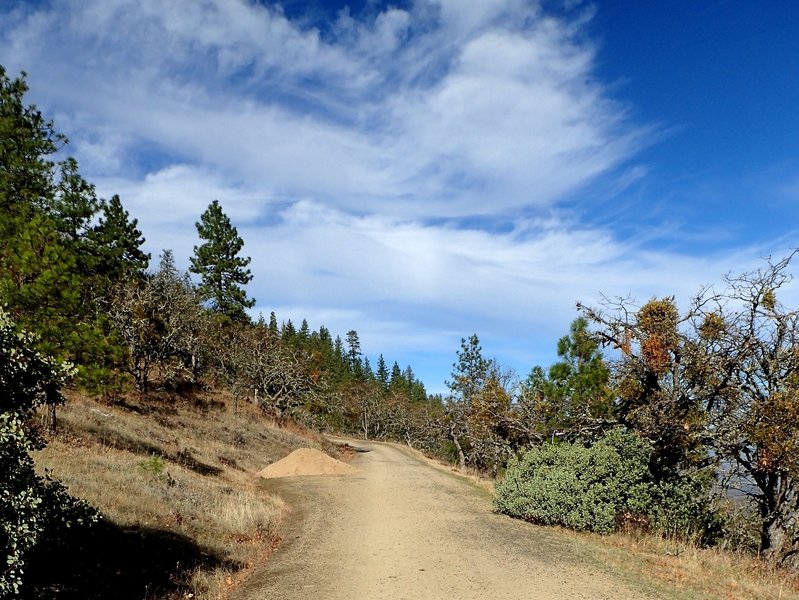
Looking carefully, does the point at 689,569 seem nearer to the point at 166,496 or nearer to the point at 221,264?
the point at 166,496

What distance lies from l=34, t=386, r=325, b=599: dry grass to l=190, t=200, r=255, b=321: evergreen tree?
2464 cm

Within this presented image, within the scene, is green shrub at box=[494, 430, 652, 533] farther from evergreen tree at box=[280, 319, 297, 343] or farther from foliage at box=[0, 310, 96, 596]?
evergreen tree at box=[280, 319, 297, 343]

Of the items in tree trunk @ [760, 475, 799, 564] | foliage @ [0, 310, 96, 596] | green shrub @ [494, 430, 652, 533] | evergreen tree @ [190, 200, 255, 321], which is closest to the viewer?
foliage @ [0, 310, 96, 596]

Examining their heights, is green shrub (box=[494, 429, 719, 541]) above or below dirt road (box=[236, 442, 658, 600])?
above

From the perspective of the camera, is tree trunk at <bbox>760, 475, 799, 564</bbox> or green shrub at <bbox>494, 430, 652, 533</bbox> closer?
tree trunk at <bbox>760, 475, 799, 564</bbox>

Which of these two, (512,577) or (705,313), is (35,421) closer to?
(512,577)

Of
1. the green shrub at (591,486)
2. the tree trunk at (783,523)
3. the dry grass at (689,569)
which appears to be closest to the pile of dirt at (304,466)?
the green shrub at (591,486)

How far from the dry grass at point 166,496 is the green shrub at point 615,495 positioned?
7.82 meters

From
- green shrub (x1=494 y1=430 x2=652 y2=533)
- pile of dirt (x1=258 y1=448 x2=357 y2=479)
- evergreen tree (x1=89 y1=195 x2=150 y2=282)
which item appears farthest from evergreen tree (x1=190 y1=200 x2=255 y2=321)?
green shrub (x1=494 y1=430 x2=652 y2=533)

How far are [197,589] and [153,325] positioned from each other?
102ft

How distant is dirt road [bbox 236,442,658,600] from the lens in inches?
342

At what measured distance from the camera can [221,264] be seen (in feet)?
174

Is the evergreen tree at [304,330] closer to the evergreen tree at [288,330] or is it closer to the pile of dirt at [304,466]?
the evergreen tree at [288,330]

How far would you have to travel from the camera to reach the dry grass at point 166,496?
9461 mm
